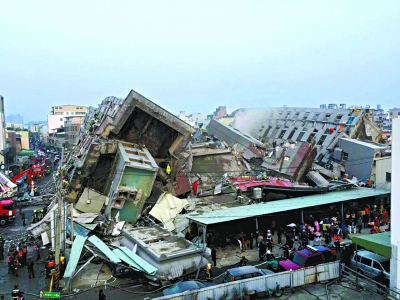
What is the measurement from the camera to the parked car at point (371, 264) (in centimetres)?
1543

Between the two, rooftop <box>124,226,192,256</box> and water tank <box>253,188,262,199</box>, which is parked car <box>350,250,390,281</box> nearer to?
rooftop <box>124,226,192,256</box>

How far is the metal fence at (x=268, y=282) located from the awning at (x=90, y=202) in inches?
577

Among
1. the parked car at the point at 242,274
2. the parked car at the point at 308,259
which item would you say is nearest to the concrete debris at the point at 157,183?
the parked car at the point at 242,274

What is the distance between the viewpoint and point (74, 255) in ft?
59.7

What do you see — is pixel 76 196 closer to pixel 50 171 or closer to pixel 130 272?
pixel 130 272

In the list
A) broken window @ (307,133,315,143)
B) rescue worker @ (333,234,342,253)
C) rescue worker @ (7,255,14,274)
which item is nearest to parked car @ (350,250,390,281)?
rescue worker @ (333,234,342,253)

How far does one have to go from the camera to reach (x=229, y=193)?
27.7 m

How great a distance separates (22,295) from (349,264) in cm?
1382

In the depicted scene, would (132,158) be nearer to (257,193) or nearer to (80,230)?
(80,230)

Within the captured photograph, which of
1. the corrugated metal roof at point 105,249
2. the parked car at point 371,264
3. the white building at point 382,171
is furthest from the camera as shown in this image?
the white building at point 382,171

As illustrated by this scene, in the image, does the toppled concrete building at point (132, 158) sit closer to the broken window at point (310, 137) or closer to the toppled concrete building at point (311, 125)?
the toppled concrete building at point (311, 125)

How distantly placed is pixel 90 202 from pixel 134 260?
956 centimetres

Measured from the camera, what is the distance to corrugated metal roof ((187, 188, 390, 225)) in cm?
2101

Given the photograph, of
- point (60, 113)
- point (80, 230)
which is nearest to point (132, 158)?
point (80, 230)
